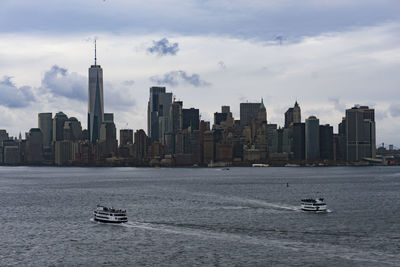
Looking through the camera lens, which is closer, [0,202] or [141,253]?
[141,253]

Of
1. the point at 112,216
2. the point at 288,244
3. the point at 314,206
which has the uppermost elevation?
the point at 314,206

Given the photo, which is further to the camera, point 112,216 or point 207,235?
point 112,216

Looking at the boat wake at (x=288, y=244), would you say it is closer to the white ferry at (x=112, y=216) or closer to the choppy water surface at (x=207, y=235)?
the choppy water surface at (x=207, y=235)

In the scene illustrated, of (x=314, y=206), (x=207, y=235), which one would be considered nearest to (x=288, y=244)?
(x=207, y=235)

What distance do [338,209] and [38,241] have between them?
75.0m

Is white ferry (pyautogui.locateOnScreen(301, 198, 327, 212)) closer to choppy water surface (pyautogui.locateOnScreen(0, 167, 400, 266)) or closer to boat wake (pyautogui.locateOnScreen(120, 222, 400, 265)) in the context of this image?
choppy water surface (pyautogui.locateOnScreen(0, 167, 400, 266))

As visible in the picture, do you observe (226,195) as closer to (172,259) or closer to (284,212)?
(284,212)

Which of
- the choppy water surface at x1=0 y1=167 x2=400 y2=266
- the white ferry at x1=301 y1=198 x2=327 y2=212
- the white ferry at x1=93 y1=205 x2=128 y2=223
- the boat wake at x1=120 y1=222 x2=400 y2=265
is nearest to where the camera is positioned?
the boat wake at x1=120 y1=222 x2=400 y2=265

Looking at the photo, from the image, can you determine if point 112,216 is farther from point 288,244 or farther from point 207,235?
point 288,244

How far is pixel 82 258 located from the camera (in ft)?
287

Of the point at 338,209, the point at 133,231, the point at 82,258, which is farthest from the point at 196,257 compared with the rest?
the point at 338,209

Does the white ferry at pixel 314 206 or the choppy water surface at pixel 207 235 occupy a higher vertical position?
the white ferry at pixel 314 206

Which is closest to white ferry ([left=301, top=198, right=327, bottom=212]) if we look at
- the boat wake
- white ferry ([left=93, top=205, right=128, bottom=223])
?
the boat wake

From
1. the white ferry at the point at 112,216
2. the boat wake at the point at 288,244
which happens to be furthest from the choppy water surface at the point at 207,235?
the white ferry at the point at 112,216
